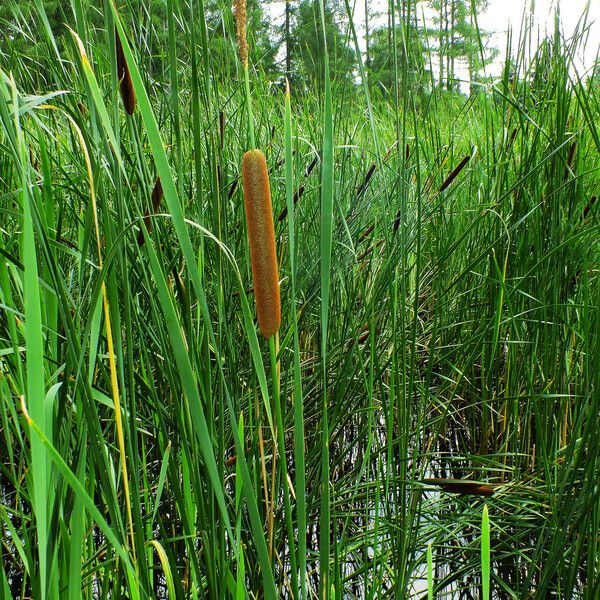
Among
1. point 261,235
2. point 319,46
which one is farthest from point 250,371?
point 261,235

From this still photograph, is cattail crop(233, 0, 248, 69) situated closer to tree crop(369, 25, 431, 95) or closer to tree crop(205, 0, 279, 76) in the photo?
tree crop(369, 25, 431, 95)

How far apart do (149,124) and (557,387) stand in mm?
1344

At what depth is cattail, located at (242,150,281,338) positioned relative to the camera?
0.52 meters

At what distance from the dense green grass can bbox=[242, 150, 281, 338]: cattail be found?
0.03 m

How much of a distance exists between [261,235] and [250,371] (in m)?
0.86

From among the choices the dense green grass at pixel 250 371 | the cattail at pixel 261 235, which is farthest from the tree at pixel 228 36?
the cattail at pixel 261 235

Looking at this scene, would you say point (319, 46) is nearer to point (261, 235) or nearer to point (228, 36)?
point (261, 235)

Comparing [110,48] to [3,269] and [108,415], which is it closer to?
[3,269]

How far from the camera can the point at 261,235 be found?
0.53m

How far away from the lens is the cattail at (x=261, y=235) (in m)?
0.52

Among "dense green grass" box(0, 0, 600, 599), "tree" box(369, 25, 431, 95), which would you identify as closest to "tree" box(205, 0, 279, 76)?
"dense green grass" box(0, 0, 600, 599)

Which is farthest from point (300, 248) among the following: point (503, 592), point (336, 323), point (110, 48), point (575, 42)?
point (110, 48)

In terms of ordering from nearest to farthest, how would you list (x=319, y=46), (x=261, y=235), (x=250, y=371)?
(x=261, y=235) < (x=319, y=46) < (x=250, y=371)

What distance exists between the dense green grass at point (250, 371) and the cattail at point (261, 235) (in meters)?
0.03
